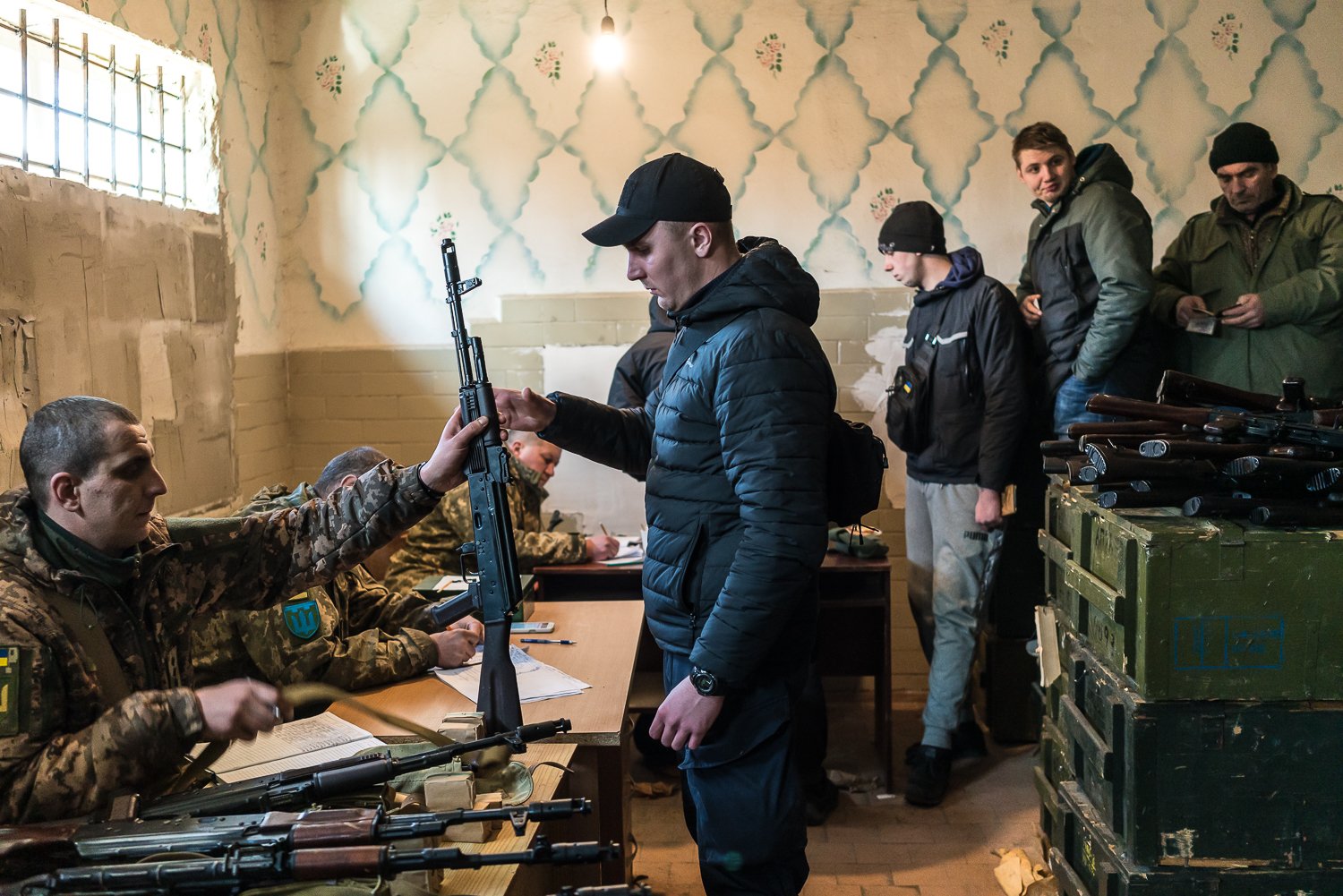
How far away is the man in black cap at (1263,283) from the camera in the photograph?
3557mm

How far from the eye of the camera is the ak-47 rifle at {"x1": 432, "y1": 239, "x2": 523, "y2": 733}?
2.19m

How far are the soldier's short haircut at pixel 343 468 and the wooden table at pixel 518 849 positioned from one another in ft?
3.69

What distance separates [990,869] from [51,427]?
2.75 meters

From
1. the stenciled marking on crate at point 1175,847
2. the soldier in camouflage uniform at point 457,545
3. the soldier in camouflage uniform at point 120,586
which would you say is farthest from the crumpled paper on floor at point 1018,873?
the soldier in camouflage uniform at point 120,586

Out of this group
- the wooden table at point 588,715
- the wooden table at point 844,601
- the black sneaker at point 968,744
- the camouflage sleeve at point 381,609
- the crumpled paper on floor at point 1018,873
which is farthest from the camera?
the black sneaker at point 968,744

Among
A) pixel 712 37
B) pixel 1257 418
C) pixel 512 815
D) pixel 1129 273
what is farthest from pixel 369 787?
pixel 712 37

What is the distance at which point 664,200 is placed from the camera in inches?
86.3

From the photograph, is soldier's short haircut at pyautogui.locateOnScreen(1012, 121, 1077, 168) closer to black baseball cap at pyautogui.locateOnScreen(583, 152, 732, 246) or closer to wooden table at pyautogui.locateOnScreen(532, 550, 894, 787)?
wooden table at pyautogui.locateOnScreen(532, 550, 894, 787)

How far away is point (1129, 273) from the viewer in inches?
142

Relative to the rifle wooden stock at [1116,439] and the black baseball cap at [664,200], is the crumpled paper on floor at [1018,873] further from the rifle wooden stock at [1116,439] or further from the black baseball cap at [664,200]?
the black baseball cap at [664,200]

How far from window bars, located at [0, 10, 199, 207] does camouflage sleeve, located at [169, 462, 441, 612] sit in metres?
1.63

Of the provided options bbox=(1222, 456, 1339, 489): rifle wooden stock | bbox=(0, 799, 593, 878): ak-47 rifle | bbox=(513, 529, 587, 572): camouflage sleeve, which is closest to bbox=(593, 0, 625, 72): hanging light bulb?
bbox=(513, 529, 587, 572): camouflage sleeve

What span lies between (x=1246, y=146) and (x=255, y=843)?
3.44 m

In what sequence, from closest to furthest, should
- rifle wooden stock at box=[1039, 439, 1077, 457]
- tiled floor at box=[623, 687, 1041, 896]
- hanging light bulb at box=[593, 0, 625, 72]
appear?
rifle wooden stock at box=[1039, 439, 1077, 457] < tiled floor at box=[623, 687, 1041, 896] < hanging light bulb at box=[593, 0, 625, 72]
